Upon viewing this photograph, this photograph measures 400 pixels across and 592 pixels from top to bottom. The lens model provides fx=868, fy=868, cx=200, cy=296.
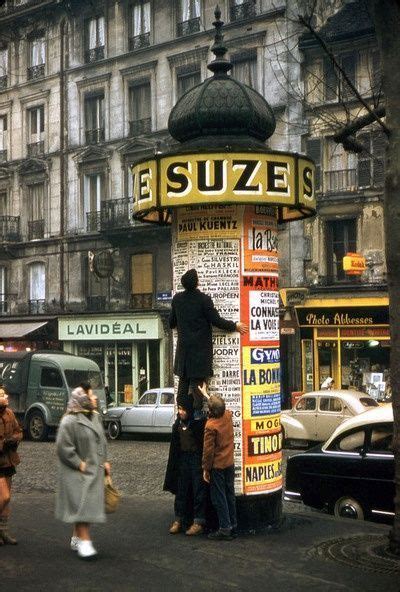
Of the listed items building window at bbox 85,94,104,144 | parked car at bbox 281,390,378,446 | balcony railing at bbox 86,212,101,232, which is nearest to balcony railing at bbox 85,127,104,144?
building window at bbox 85,94,104,144

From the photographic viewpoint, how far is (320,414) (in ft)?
70.0

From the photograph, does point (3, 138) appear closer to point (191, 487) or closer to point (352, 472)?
point (352, 472)

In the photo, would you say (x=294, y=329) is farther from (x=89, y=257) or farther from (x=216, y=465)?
(x=216, y=465)

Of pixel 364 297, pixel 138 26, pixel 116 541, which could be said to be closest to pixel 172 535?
pixel 116 541

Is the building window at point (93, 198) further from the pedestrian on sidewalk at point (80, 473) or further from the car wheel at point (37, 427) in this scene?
the pedestrian on sidewalk at point (80, 473)

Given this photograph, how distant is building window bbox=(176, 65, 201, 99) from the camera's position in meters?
34.2

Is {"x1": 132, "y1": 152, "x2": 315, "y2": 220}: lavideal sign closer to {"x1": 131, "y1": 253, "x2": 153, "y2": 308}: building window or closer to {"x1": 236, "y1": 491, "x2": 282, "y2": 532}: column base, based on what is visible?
{"x1": 236, "y1": 491, "x2": 282, "y2": 532}: column base

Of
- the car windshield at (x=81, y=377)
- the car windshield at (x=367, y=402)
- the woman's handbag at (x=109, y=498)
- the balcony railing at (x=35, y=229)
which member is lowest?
the car windshield at (x=367, y=402)

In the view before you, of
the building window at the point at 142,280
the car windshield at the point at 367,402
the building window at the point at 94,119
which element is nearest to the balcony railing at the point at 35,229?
the building window at the point at 94,119

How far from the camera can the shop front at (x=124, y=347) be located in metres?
34.7

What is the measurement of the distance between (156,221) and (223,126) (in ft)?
5.55

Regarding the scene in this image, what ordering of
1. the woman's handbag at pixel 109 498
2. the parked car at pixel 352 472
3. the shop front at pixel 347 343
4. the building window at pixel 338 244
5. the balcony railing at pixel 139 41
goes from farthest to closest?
the balcony railing at pixel 139 41
the building window at pixel 338 244
the shop front at pixel 347 343
the parked car at pixel 352 472
the woman's handbag at pixel 109 498

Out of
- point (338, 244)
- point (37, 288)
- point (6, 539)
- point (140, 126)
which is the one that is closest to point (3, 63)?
point (140, 126)

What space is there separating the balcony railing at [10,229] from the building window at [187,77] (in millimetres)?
10142
